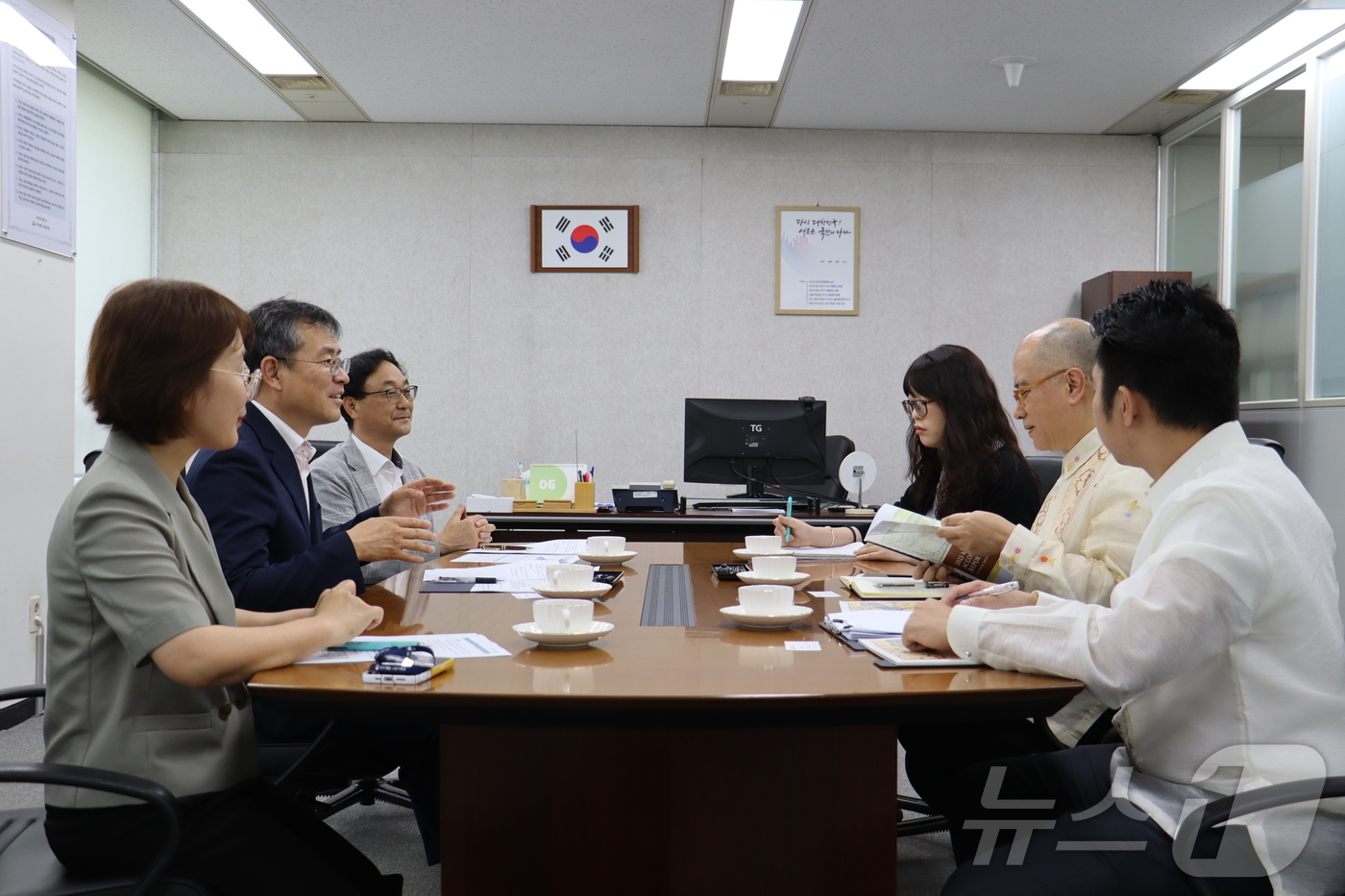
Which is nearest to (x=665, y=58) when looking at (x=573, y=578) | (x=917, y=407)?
(x=917, y=407)

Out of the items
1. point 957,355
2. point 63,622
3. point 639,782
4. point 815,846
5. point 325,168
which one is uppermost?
point 325,168

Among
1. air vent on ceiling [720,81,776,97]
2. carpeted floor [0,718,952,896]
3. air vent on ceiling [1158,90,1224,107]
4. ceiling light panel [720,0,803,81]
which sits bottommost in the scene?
carpeted floor [0,718,952,896]

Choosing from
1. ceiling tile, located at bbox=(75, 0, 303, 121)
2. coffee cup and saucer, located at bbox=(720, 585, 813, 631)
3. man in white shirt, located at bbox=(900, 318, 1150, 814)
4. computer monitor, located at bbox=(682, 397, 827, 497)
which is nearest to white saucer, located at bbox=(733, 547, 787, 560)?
man in white shirt, located at bbox=(900, 318, 1150, 814)

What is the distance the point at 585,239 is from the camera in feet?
18.8

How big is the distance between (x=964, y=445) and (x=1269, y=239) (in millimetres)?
3076

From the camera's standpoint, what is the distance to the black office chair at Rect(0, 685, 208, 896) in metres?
1.17

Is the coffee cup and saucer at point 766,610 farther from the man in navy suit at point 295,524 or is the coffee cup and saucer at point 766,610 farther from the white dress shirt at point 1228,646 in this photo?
the man in navy suit at point 295,524

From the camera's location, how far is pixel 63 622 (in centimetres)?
131

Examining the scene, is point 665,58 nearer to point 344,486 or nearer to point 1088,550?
point 344,486

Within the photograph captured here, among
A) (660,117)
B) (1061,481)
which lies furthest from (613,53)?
(1061,481)

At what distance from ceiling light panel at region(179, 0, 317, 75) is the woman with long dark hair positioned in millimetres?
3401

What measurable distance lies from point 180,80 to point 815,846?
17.0 ft

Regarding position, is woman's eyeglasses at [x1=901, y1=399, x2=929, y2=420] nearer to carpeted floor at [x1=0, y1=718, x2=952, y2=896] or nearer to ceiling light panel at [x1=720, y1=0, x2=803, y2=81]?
carpeted floor at [x1=0, y1=718, x2=952, y2=896]

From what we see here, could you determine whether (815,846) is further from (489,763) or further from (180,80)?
(180,80)
